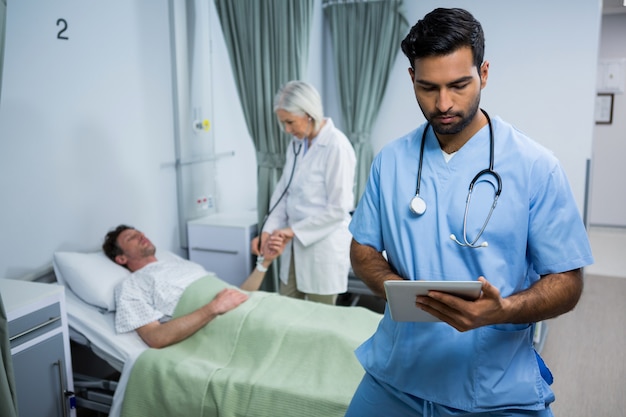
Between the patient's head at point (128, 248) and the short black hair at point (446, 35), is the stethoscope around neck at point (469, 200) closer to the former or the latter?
the short black hair at point (446, 35)

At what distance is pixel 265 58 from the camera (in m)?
2.99

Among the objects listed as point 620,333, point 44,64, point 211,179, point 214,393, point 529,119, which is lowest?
point 620,333

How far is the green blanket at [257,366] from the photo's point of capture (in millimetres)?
1783

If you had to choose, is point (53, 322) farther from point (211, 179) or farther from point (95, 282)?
point (211, 179)

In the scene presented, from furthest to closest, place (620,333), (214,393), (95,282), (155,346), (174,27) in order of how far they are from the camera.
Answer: (620,333)
(174,27)
(95,282)
(155,346)
(214,393)

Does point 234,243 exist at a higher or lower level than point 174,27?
lower

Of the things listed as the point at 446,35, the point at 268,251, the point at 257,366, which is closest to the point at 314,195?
the point at 268,251

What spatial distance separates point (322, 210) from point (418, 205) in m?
1.39

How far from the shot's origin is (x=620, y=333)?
10.7 ft

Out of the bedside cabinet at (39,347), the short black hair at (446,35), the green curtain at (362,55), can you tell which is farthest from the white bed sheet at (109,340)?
the green curtain at (362,55)

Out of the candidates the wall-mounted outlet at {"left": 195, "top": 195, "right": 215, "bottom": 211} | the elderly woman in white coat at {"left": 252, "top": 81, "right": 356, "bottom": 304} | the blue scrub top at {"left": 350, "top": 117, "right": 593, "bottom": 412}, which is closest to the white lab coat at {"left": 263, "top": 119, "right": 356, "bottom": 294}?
the elderly woman in white coat at {"left": 252, "top": 81, "right": 356, "bottom": 304}

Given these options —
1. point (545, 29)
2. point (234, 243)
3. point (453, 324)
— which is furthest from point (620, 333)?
point (453, 324)

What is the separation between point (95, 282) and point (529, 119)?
9.94 feet

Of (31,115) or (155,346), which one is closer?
(155,346)
